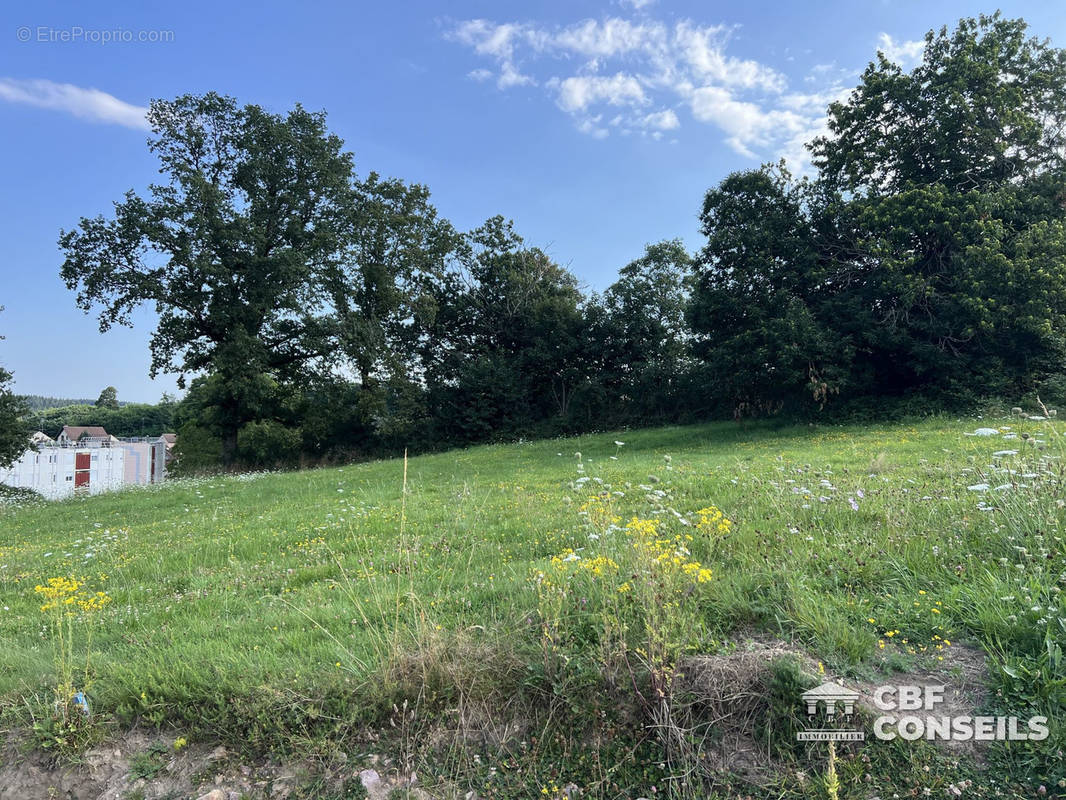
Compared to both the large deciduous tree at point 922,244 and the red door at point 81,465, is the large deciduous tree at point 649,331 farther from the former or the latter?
the red door at point 81,465

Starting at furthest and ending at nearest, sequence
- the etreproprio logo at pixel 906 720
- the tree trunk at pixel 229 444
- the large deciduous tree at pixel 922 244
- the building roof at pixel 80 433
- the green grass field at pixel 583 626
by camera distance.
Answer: the building roof at pixel 80 433, the tree trunk at pixel 229 444, the large deciduous tree at pixel 922 244, the green grass field at pixel 583 626, the etreproprio logo at pixel 906 720

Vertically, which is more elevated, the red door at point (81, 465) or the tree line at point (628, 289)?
the tree line at point (628, 289)

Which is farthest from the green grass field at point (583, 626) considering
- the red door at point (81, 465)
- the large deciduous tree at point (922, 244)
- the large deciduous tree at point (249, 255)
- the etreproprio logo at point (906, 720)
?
the red door at point (81, 465)

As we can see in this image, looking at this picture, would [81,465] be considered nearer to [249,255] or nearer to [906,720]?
[249,255]

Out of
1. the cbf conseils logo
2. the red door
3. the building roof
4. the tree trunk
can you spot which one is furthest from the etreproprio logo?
the building roof

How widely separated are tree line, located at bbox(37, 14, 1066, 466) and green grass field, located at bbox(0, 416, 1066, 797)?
540 inches

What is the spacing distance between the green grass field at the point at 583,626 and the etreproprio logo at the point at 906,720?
0.06 metres

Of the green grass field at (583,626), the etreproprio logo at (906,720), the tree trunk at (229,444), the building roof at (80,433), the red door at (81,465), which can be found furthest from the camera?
the building roof at (80,433)

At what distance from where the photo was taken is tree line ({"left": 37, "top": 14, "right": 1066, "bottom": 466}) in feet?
54.1

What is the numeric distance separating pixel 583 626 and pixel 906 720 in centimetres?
158

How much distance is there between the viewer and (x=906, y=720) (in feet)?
7.64

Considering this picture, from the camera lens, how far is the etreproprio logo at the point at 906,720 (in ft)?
7.29

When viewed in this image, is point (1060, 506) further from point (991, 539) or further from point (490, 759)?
point (490, 759)

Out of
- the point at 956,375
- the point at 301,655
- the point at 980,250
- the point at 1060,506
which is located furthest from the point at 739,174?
the point at 301,655
